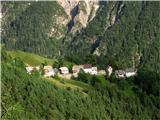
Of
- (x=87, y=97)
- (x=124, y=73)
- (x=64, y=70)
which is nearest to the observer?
(x=87, y=97)

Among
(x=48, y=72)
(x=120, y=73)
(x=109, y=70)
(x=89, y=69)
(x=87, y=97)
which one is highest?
(x=48, y=72)

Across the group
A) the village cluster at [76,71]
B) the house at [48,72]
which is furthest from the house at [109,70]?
the house at [48,72]

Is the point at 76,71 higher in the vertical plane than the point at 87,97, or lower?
lower

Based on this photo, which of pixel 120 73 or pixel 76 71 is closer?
pixel 76 71

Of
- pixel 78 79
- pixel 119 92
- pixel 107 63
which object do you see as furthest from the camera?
pixel 107 63

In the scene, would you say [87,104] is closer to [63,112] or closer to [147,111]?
[63,112]

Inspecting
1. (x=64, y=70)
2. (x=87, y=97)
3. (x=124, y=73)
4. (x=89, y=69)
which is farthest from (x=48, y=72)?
(x=87, y=97)

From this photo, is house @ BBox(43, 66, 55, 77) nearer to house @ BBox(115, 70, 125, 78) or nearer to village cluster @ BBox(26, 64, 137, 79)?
village cluster @ BBox(26, 64, 137, 79)

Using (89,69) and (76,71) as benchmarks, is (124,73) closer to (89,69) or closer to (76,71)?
(89,69)

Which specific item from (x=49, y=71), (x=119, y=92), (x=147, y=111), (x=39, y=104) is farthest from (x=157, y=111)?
(x=39, y=104)

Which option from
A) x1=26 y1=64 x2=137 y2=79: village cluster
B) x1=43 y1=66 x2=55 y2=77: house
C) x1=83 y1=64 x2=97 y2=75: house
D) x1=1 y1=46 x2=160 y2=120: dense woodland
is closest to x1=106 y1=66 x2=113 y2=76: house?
x1=26 y1=64 x2=137 y2=79: village cluster
